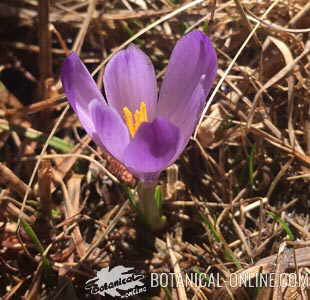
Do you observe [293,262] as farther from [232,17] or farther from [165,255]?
[232,17]

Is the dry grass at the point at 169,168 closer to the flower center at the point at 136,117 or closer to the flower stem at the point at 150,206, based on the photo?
the flower stem at the point at 150,206

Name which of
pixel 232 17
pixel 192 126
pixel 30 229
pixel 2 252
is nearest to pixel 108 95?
pixel 192 126

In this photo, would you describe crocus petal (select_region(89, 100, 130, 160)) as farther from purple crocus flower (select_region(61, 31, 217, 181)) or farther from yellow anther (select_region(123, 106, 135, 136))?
yellow anther (select_region(123, 106, 135, 136))

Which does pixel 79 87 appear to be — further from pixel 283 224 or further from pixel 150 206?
pixel 283 224

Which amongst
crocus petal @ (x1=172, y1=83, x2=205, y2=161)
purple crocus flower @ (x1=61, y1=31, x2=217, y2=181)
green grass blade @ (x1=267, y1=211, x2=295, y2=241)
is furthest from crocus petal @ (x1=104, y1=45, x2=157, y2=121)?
green grass blade @ (x1=267, y1=211, x2=295, y2=241)

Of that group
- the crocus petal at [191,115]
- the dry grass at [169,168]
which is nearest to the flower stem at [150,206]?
the dry grass at [169,168]

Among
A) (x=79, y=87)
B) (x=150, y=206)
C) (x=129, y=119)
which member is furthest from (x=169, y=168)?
(x=79, y=87)
